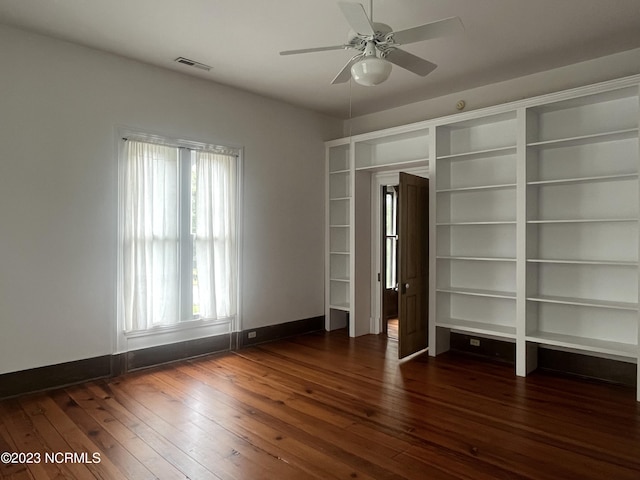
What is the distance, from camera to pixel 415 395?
375 cm

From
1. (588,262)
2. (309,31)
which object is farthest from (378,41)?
(588,262)

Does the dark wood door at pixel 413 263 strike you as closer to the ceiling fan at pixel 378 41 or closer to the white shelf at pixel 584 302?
the white shelf at pixel 584 302

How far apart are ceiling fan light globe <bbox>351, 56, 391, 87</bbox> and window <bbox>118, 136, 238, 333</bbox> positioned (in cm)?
Result: 262

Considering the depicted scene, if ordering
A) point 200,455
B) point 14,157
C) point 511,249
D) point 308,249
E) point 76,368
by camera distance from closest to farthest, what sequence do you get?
point 200,455 → point 14,157 → point 76,368 → point 511,249 → point 308,249

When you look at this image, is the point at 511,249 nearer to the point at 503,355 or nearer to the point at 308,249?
the point at 503,355

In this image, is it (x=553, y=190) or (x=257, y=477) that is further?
(x=553, y=190)

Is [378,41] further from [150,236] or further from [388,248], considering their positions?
[388,248]

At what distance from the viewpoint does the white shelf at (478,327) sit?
14.6ft

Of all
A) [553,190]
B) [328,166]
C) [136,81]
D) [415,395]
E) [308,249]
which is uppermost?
[136,81]

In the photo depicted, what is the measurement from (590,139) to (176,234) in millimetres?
4320

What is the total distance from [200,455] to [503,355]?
3.51 metres

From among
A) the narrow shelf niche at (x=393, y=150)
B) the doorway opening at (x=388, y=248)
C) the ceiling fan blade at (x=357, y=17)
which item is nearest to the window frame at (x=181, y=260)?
the narrow shelf niche at (x=393, y=150)

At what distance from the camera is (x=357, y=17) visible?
96.7 inches

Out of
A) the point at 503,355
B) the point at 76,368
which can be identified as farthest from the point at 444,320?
the point at 76,368
